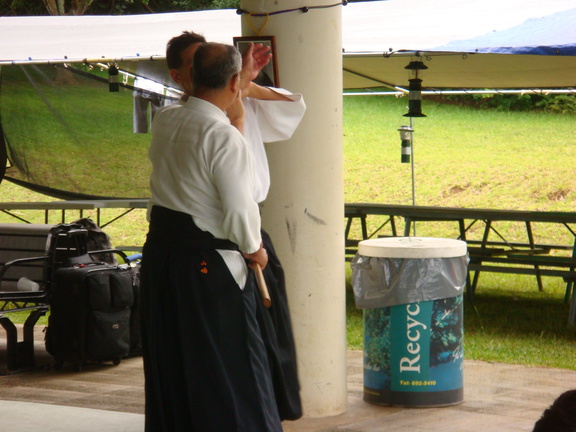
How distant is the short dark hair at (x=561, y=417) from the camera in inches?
59.1

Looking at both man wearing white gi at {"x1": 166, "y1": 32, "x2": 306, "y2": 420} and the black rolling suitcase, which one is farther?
the black rolling suitcase

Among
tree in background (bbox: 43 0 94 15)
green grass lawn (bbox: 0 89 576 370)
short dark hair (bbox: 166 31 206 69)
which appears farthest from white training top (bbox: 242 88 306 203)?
tree in background (bbox: 43 0 94 15)

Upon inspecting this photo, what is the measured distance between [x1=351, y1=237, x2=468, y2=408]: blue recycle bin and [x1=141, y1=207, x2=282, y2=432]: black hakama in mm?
1621

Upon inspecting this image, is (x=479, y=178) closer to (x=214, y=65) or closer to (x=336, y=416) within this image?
(x=336, y=416)

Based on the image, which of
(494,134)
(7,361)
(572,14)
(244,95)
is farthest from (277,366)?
(494,134)

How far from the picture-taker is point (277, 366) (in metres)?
3.77

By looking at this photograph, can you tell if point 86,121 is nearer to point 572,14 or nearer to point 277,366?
point 572,14

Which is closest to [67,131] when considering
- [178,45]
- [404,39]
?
[404,39]

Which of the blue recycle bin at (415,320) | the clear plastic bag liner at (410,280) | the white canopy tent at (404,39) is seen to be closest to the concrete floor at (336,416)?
the blue recycle bin at (415,320)

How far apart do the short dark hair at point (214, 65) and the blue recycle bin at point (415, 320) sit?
6.39 feet

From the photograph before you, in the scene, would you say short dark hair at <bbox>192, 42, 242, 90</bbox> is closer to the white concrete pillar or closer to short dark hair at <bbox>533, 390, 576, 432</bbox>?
the white concrete pillar

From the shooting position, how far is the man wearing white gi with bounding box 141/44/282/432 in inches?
137

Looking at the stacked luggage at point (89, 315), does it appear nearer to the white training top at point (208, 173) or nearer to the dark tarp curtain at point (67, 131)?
the white training top at point (208, 173)

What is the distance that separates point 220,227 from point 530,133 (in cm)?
2091
